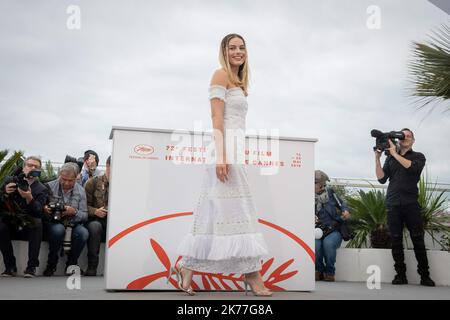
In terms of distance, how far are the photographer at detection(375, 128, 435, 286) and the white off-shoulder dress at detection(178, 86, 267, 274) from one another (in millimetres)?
2555

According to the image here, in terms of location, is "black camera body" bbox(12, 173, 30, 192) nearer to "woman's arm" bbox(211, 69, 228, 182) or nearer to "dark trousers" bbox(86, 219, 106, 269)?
"dark trousers" bbox(86, 219, 106, 269)

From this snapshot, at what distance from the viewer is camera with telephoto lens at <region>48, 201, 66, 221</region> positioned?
5.83 meters

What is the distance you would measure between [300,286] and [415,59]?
3.38 meters

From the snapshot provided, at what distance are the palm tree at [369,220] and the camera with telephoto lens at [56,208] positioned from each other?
11.3ft

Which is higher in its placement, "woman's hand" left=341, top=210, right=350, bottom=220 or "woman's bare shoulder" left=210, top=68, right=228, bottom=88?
"woman's bare shoulder" left=210, top=68, right=228, bottom=88

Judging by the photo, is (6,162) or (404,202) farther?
(404,202)

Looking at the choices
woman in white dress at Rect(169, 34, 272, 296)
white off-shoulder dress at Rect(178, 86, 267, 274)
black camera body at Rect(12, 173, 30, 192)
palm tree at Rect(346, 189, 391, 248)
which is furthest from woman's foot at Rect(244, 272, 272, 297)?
palm tree at Rect(346, 189, 391, 248)

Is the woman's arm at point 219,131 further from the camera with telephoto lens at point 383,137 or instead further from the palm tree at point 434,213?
the palm tree at point 434,213

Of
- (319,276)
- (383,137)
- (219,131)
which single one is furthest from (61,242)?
(383,137)

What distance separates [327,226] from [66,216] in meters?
2.87

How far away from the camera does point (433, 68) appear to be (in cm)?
619

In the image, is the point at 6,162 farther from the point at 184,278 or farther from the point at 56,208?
the point at 184,278

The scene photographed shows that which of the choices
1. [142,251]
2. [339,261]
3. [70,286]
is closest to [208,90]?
[142,251]
